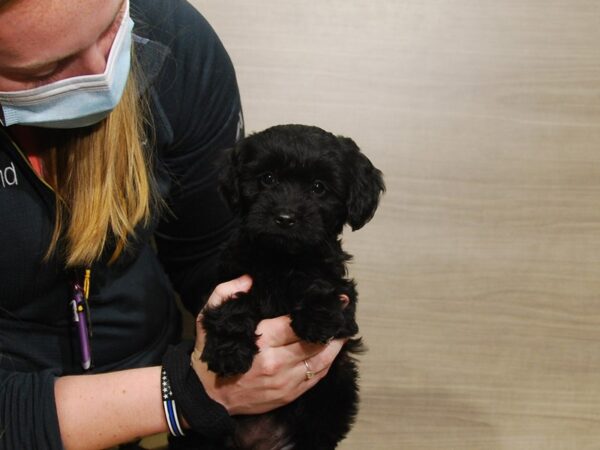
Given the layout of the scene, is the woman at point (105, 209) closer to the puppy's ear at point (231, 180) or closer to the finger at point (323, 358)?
the finger at point (323, 358)

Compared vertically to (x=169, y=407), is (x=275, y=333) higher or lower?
higher

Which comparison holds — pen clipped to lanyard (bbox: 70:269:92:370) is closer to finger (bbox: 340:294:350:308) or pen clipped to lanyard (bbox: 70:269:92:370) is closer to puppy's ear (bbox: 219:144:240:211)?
puppy's ear (bbox: 219:144:240:211)

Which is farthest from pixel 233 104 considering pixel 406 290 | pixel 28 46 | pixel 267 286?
pixel 406 290

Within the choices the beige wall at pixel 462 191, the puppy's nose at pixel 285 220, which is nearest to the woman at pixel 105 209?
the puppy's nose at pixel 285 220

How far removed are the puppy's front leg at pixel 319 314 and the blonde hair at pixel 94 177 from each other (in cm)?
40

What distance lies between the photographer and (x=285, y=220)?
3.49ft

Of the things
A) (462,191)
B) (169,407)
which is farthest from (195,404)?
(462,191)

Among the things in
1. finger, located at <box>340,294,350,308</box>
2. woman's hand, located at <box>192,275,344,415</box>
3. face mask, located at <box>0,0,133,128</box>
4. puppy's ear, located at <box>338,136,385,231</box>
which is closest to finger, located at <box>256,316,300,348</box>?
woman's hand, located at <box>192,275,344,415</box>

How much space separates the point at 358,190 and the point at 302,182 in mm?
110

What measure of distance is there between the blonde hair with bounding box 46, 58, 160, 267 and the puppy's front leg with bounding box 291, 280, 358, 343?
404 mm

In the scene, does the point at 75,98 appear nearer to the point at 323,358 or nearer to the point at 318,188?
the point at 318,188

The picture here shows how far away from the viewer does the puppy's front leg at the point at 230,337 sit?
41.7 inches

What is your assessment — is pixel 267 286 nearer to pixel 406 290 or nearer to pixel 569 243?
pixel 406 290

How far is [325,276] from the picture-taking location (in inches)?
45.5
